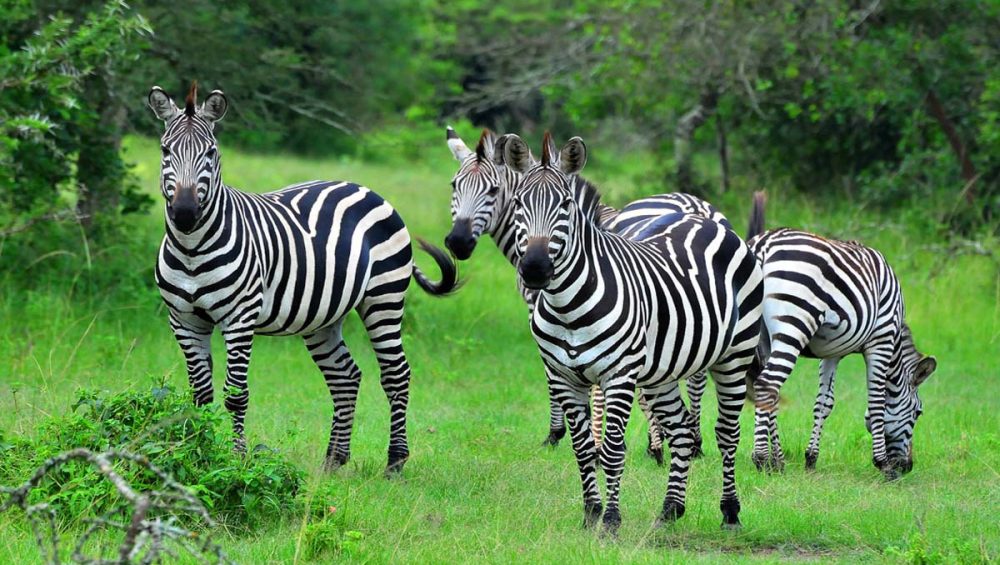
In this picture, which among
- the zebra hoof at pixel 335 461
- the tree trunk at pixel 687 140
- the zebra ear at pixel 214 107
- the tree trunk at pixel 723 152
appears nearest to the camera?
the zebra ear at pixel 214 107

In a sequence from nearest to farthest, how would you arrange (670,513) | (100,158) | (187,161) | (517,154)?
(517,154) → (670,513) → (187,161) → (100,158)

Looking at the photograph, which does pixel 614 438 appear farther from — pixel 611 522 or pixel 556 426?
pixel 556 426

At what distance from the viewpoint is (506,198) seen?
28.1 feet

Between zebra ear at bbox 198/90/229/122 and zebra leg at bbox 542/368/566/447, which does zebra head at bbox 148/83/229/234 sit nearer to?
zebra ear at bbox 198/90/229/122

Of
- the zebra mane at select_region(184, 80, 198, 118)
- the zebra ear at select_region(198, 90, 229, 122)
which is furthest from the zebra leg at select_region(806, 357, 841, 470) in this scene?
the zebra mane at select_region(184, 80, 198, 118)

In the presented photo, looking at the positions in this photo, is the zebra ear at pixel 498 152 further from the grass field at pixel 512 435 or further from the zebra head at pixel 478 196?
the grass field at pixel 512 435

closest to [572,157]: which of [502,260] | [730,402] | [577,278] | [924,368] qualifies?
[577,278]

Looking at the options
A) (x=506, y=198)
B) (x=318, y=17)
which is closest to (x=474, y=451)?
(x=506, y=198)

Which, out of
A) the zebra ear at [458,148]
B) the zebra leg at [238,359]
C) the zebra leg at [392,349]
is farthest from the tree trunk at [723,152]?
the zebra leg at [238,359]

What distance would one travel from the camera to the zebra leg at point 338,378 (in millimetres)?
7922

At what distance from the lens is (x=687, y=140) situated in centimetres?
1800

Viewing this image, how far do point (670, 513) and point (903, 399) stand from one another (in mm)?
2649

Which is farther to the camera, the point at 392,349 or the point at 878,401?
the point at 878,401

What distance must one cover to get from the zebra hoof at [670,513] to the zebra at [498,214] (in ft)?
5.14
